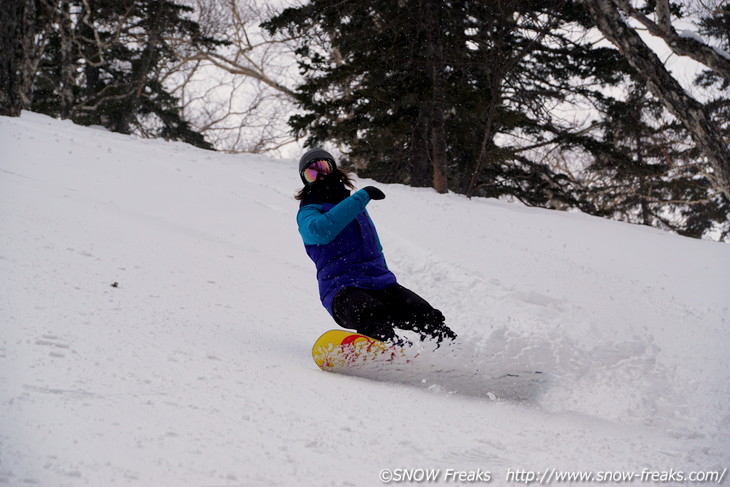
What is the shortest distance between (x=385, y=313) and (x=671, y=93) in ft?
15.6

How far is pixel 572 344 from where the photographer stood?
3.39 m

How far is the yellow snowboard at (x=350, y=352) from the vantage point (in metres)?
3.09

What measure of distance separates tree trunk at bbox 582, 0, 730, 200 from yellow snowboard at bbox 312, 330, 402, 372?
487cm

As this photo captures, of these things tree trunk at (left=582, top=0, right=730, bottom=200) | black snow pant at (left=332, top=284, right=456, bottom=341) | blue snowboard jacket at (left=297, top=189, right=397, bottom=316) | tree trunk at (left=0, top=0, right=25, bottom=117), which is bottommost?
black snow pant at (left=332, top=284, right=456, bottom=341)

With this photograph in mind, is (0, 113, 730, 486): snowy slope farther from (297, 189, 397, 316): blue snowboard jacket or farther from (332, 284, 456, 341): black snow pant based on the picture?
(297, 189, 397, 316): blue snowboard jacket

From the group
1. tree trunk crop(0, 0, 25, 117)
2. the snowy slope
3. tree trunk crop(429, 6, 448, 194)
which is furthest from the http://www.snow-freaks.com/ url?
tree trunk crop(429, 6, 448, 194)

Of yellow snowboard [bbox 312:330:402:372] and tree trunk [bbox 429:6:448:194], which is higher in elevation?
tree trunk [bbox 429:6:448:194]

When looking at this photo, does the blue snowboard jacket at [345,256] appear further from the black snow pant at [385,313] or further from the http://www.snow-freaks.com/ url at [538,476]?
the http://www.snow-freaks.com/ url at [538,476]

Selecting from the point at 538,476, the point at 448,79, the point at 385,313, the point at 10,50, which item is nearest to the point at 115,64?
the point at 10,50

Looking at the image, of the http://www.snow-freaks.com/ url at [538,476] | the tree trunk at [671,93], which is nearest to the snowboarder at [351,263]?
the http://www.snow-freaks.com/ url at [538,476]

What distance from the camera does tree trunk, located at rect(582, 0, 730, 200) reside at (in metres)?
6.08

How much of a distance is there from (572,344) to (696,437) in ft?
3.23

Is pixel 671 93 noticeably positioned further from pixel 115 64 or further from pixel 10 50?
pixel 115 64

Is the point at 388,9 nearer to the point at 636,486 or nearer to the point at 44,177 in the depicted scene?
the point at 44,177
